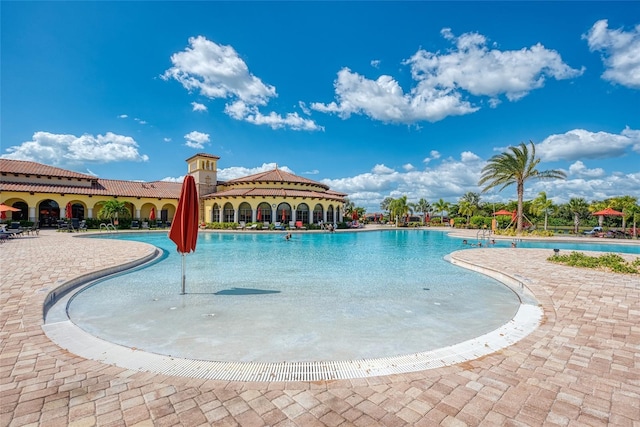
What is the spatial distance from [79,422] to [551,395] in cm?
435

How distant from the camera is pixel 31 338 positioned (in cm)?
448

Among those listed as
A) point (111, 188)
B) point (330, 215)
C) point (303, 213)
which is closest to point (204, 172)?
point (111, 188)

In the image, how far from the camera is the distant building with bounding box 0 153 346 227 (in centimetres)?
3055

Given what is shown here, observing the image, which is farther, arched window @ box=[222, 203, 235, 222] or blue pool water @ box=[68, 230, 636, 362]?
arched window @ box=[222, 203, 235, 222]

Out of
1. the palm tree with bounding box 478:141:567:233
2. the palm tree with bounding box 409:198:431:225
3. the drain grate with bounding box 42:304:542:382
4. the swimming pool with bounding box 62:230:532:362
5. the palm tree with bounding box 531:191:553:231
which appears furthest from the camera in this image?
the palm tree with bounding box 409:198:431:225

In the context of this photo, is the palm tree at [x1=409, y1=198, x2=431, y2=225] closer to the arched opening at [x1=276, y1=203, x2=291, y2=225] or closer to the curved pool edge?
the arched opening at [x1=276, y1=203, x2=291, y2=225]

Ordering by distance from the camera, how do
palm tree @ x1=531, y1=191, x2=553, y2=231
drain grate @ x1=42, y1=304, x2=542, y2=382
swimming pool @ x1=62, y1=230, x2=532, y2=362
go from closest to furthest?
drain grate @ x1=42, y1=304, x2=542, y2=382
swimming pool @ x1=62, y1=230, x2=532, y2=362
palm tree @ x1=531, y1=191, x2=553, y2=231

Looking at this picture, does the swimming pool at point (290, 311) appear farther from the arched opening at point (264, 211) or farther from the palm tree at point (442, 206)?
the palm tree at point (442, 206)

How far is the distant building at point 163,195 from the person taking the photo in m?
30.5

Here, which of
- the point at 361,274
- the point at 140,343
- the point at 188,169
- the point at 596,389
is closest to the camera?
the point at 596,389

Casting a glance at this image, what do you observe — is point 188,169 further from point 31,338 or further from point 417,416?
point 417,416

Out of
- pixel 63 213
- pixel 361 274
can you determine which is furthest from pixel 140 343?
pixel 63 213

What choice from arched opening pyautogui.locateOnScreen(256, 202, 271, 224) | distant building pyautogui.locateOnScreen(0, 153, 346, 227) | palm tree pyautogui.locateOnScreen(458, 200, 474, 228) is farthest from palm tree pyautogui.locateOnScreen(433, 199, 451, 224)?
arched opening pyautogui.locateOnScreen(256, 202, 271, 224)

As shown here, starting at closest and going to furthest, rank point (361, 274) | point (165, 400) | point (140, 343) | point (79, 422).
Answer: point (79, 422) < point (165, 400) < point (140, 343) < point (361, 274)
